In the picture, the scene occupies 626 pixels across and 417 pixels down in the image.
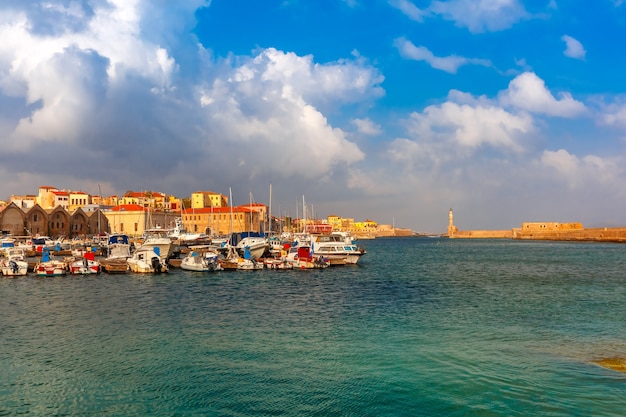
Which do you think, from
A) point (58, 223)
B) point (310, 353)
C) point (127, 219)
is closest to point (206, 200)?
point (127, 219)

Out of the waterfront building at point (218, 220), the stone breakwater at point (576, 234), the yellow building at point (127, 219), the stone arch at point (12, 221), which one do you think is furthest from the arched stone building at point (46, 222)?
the stone breakwater at point (576, 234)

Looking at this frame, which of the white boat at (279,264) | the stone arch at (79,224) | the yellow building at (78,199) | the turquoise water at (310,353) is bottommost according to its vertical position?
the turquoise water at (310,353)

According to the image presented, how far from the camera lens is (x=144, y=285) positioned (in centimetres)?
3566

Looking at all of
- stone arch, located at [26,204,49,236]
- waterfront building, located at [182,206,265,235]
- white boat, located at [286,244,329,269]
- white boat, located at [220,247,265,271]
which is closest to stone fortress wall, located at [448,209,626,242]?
waterfront building, located at [182,206,265,235]

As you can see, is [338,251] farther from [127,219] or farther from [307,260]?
[127,219]

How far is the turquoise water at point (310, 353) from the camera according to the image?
37.3 ft

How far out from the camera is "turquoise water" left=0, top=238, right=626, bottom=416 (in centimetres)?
1137

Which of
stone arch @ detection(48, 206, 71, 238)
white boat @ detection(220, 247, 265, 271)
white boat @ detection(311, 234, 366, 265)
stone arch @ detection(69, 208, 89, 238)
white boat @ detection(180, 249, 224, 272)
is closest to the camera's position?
white boat @ detection(180, 249, 224, 272)

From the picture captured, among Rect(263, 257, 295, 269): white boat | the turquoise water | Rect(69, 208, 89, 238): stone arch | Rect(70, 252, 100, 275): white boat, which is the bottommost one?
the turquoise water

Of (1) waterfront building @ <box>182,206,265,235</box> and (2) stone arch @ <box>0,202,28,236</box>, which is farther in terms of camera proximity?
(1) waterfront building @ <box>182,206,265,235</box>

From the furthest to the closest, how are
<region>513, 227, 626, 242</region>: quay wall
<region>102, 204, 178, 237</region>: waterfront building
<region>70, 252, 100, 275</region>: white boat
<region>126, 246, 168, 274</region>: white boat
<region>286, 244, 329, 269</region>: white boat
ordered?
1. <region>102, 204, 178, 237</region>: waterfront building
2. <region>513, 227, 626, 242</region>: quay wall
3. <region>286, 244, 329, 269</region>: white boat
4. <region>126, 246, 168, 274</region>: white boat
5. <region>70, 252, 100, 275</region>: white boat

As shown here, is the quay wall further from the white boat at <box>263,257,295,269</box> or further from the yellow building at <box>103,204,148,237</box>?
the yellow building at <box>103,204,148,237</box>

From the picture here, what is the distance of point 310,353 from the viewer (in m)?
15.6

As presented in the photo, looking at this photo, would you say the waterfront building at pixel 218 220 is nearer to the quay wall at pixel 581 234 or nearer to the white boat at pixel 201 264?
the white boat at pixel 201 264
